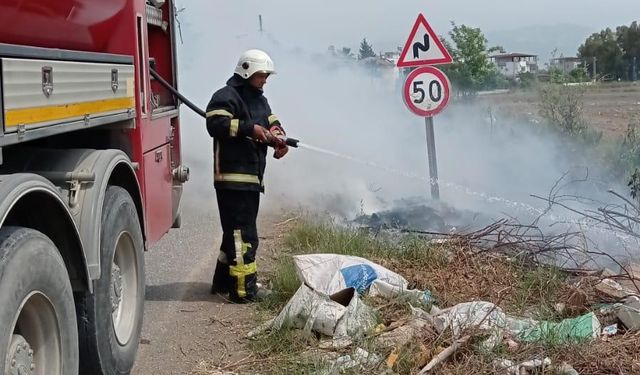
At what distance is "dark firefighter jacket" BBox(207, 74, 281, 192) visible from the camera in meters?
5.45

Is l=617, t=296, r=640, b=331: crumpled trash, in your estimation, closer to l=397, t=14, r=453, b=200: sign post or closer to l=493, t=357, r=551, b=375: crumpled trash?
l=493, t=357, r=551, b=375: crumpled trash

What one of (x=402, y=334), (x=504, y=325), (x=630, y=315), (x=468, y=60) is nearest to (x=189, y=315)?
(x=402, y=334)

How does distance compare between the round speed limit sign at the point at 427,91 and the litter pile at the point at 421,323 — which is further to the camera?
the round speed limit sign at the point at 427,91

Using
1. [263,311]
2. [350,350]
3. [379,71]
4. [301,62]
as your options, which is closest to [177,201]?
[263,311]

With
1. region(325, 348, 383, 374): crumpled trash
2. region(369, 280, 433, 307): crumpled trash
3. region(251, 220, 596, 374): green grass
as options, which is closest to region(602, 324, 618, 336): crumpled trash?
region(251, 220, 596, 374): green grass

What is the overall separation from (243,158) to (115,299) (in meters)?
1.72

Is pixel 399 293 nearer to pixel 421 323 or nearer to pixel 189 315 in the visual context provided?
pixel 421 323

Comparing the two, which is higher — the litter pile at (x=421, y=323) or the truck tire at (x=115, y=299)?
the truck tire at (x=115, y=299)

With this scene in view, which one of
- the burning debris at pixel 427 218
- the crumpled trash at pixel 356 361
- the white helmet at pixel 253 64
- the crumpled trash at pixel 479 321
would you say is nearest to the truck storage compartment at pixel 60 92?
the white helmet at pixel 253 64

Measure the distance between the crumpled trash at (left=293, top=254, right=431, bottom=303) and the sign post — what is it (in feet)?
9.65

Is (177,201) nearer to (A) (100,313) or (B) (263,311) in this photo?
(B) (263,311)

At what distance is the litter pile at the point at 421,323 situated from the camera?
4039 millimetres

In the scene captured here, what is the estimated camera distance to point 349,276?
5.28 metres

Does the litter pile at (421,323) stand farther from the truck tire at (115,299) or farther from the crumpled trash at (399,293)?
the truck tire at (115,299)
